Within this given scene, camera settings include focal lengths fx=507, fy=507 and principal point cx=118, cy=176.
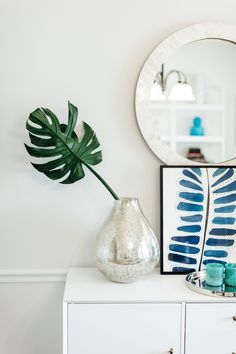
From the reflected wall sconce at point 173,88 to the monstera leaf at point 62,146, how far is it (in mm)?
315

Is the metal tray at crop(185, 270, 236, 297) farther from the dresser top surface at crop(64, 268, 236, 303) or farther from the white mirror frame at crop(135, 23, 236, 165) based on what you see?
the white mirror frame at crop(135, 23, 236, 165)

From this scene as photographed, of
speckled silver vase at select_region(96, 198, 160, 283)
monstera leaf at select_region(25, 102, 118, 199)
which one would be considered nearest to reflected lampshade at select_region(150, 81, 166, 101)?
monstera leaf at select_region(25, 102, 118, 199)

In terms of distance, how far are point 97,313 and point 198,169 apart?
0.74 meters

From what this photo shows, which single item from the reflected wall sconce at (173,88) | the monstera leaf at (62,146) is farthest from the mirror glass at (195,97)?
the monstera leaf at (62,146)

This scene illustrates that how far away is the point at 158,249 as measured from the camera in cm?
197

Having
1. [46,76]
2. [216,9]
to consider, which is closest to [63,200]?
[46,76]

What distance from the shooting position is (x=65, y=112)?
210 centimetres

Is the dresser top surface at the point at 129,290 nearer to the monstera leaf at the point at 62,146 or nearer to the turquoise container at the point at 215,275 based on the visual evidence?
the turquoise container at the point at 215,275

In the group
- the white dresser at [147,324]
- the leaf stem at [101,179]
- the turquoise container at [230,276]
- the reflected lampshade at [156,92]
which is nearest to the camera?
the white dresser at [147,324]

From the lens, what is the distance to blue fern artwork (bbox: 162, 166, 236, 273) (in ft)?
6.90

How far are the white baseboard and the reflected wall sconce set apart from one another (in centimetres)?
84

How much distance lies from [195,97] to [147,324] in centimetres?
94

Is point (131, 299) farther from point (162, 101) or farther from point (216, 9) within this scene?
point (216, 9)

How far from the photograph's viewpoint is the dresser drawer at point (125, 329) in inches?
69.6
